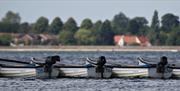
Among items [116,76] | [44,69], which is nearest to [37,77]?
[44,69]

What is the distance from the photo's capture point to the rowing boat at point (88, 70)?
3039 inches

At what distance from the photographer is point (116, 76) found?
78.6 metres

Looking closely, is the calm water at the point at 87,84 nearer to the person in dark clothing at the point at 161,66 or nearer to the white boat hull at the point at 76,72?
the white boat hull at the point at 76,72

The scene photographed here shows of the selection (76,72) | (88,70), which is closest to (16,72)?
(76,72)

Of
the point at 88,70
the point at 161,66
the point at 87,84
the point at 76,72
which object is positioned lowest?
the point at 87,84

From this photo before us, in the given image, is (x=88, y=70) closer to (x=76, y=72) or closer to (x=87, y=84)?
(x=76, y=72)

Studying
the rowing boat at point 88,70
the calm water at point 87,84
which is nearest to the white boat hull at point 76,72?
the rowing boat at point 88,70

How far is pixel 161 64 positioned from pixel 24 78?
1091 centimetres

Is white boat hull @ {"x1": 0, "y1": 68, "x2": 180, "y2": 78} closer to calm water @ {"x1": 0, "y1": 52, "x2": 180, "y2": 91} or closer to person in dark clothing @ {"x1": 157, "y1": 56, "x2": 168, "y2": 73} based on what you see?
calm water @ {"x1": 0, "y1": 52, "x2": 180, "y2": 91}

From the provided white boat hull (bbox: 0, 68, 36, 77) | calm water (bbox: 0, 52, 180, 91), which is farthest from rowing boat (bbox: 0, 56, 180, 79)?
calm water (bbox: 0, 52, 180, 91)

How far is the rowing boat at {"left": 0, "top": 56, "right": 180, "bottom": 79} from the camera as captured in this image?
3039 inches

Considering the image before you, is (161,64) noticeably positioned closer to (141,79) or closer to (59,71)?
(141,79)

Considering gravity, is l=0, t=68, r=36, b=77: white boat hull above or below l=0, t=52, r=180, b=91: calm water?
above

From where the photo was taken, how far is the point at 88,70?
7775 cm
